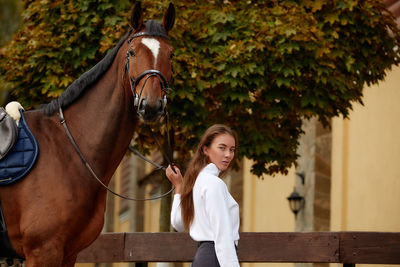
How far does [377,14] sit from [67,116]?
5182 millimetres

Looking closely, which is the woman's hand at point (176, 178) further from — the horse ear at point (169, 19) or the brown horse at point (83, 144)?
the horse ear at point (169, 19)

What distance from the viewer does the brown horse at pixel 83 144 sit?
4758mm

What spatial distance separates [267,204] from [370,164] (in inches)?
155

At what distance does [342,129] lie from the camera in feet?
41.6

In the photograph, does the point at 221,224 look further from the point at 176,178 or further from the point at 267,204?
the point at 267,204

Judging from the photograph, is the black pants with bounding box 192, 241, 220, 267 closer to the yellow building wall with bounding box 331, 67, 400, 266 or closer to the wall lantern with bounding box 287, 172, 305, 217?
the yellow building wall with bounding box 331, 67, 400, 266

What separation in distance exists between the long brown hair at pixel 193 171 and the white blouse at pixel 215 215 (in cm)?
6

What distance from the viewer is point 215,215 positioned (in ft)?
13.2

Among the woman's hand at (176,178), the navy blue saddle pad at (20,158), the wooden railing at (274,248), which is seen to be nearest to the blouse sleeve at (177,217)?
the woman's hand at (176,178)

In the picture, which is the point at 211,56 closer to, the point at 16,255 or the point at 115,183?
the point at 16,255

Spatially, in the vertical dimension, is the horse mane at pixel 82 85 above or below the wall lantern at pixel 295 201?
below

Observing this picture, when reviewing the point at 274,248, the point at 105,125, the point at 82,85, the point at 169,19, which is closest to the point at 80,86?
the point at 82,85

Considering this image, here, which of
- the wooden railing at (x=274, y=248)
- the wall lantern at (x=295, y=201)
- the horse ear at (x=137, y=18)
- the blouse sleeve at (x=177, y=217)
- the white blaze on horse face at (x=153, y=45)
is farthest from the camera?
the wall lantern at (x=295, y=201)

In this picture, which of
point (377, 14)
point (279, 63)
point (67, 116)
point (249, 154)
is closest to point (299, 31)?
point (279, 63)
